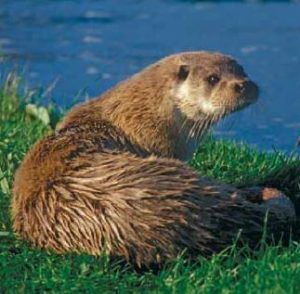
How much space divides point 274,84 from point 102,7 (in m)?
4.49

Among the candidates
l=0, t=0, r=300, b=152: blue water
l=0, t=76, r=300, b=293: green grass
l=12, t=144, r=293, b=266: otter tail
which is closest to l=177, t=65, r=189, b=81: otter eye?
l=0, t=76, r=300, b=293: green grass

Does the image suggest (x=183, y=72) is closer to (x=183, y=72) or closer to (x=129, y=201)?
(x=183, y=72)

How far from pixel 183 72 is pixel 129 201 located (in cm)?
140

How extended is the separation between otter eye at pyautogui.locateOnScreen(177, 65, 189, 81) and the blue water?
301 cm

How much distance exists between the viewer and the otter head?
740 cm

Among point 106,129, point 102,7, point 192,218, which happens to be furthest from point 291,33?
point 192,218

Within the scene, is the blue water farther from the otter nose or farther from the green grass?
the green grass

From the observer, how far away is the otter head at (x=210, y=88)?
291 inches

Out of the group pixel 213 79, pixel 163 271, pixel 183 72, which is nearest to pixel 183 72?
pixel 183 72

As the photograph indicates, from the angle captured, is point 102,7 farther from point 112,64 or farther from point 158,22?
point 112,64

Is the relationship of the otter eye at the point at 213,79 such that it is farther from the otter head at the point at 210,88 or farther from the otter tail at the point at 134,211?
the otter tail at the point at 134,211

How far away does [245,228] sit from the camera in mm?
6570

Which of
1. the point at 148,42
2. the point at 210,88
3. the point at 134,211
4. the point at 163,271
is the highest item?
the point at 210,88

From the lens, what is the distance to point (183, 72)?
754 centimetres
